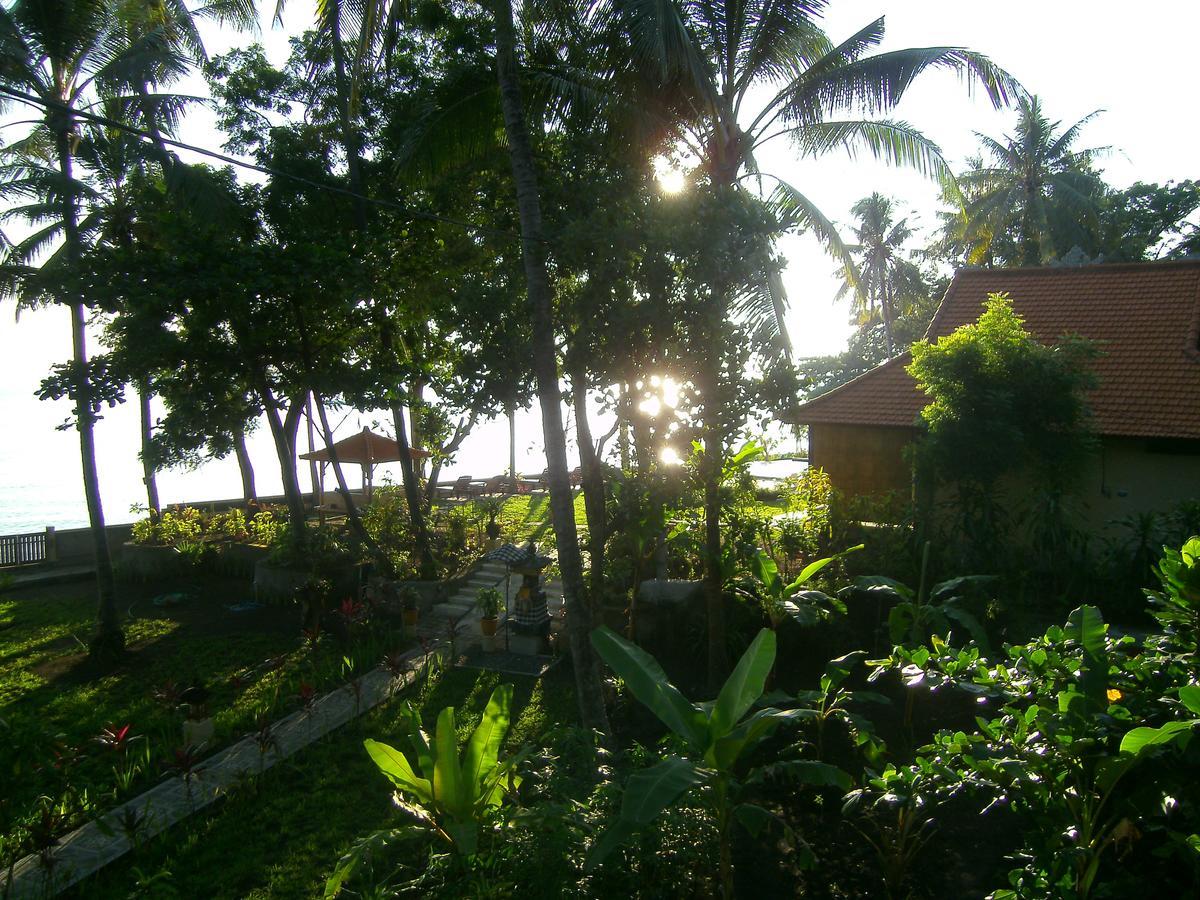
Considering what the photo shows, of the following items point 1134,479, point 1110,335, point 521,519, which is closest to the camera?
point 1134,479

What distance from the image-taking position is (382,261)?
12531 millimetres

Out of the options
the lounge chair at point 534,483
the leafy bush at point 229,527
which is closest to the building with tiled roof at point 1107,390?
the leafy bush at point 229,527

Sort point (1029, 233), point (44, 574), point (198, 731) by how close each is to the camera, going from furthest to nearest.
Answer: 1. point (1029, 233)
2. point (44, 574)
3. point (198, 731)

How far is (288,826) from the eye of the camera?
22.1 ft

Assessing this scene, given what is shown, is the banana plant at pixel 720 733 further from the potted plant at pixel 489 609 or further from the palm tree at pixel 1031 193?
the palm tree at pixel 1031 193

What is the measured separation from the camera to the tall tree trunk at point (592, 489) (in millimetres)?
Result: 9281

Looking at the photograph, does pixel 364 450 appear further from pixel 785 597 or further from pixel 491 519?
pixel 785 597

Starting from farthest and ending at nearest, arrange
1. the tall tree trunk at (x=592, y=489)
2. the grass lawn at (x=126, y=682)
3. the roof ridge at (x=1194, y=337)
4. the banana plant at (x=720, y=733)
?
the roof ridge at (x=1194, y=337), the tall tree trunk at (x=592, y=489), the grass lawn at (x=126, y=682), the banana plant at (x=720, y=733)

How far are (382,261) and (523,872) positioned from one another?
33.2 feet

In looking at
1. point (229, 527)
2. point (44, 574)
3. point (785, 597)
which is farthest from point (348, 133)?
point (44, 574)

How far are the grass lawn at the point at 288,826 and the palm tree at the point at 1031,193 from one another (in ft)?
91.2

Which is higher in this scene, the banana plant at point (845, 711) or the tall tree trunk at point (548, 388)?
the tall tree trunk at point (548, 388)

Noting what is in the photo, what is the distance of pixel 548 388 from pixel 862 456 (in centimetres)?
926

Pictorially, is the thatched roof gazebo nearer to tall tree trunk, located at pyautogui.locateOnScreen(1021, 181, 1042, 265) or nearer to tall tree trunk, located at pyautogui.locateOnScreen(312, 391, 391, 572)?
tall tree trunk, located at pyautogui.locateOnScreen(312, 391, 391, 572)
